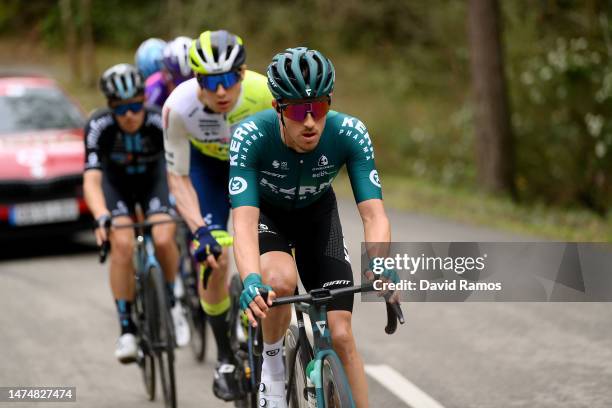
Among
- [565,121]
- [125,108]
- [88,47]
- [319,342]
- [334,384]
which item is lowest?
[334,384]

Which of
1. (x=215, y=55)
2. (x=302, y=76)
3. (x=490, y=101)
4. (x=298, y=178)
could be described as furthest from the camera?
(x=490, y=101)

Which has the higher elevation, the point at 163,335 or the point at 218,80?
the point at 218,80

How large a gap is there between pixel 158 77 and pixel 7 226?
413 centimetres

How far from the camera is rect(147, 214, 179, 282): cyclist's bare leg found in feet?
22.5

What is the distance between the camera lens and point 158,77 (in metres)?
8.33

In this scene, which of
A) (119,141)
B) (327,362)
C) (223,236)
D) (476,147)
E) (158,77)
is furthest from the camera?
(476,147)

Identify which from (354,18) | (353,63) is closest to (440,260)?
(354,18)

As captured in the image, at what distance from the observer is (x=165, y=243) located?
6.86m

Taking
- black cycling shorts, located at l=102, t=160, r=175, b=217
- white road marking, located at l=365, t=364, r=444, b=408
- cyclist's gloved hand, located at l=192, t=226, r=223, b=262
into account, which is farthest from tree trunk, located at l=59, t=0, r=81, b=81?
cyclist's gloved hand, located at l=192, t=226, r=223, b=262

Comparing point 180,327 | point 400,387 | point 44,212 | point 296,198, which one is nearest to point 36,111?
point 44,212

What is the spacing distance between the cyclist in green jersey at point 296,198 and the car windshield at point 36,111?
8.50m

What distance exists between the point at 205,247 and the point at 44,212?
259 inches

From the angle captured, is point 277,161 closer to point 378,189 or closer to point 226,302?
point 378,189

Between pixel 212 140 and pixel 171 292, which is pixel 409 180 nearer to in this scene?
pixel 171 292
